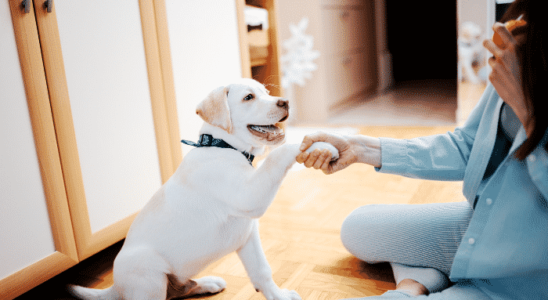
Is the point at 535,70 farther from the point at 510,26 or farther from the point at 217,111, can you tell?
the point at 217,111

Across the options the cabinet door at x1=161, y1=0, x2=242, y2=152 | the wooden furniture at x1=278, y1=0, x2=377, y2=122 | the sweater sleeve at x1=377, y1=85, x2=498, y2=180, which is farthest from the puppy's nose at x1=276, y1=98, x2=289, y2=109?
the wooden furniture at x1=278, y1=0, x2=377, y2=122

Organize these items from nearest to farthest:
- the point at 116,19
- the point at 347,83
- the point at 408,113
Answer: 1. the point at 116,19
2. the point at 408,113
3. the point at 347,83

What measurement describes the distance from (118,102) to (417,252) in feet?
3.54

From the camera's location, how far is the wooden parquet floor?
128 cm

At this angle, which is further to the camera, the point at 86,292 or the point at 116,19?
the point at 116,19

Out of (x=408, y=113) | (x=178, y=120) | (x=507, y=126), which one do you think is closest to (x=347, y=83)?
(x=408, y=113)

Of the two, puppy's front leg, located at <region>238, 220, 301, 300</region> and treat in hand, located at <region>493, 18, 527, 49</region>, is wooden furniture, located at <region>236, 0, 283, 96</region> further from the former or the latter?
treat in hand, located at <region>493, 18, 527, 49</region>

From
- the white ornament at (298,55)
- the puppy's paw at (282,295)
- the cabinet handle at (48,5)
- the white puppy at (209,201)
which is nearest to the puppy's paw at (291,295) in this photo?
the puppy's paw at (282,295)

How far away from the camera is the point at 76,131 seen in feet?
4.40

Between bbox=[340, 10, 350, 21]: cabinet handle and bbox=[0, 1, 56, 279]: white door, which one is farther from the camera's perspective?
bbox=[340, 10, 350, 21]: cabinet handle

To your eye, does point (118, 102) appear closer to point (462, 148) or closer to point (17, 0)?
point (17, 0)

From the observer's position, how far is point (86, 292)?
118 cm

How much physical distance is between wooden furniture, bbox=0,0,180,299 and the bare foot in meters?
0.94

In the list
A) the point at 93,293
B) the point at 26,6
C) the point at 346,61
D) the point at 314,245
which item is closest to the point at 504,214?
the point at 314,245
